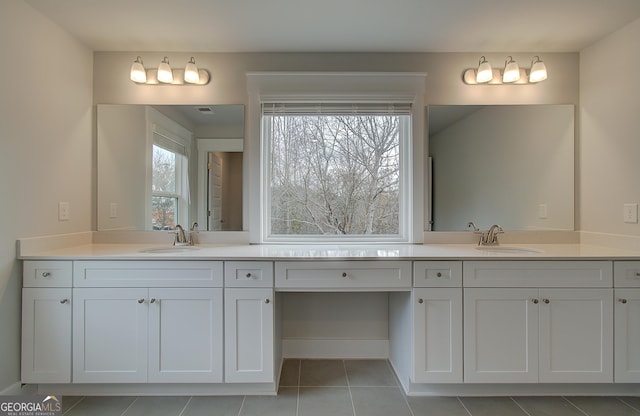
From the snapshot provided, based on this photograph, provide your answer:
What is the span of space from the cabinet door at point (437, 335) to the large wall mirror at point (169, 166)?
1373 mm

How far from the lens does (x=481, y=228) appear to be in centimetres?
231

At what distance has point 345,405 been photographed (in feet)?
5.83

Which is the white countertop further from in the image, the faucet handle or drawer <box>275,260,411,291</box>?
the faucet handle

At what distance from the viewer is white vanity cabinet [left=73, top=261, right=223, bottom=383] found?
1.75 m

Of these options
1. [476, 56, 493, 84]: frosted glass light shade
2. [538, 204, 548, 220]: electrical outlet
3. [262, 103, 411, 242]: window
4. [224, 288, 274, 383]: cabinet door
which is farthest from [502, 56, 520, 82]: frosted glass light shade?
[224, 288, 274, 383]: cabinet door

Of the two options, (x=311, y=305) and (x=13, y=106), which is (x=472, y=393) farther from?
(x=13, y=106)

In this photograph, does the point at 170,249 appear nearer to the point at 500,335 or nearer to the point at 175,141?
the point at 175,141

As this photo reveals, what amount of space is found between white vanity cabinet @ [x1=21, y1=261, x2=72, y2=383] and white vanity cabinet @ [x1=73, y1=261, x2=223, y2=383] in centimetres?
5

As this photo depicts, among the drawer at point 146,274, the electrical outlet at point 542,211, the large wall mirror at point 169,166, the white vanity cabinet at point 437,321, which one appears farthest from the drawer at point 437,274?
the large wall mirror at point 169,166

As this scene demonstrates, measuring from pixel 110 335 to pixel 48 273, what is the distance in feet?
1.60

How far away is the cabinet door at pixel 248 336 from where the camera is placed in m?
1.77

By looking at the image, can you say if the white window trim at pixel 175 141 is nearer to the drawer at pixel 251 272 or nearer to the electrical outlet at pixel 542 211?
the drawer at pixel 251 272

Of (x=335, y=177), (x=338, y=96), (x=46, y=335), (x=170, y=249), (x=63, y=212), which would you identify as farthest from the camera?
(x=335, y=177)

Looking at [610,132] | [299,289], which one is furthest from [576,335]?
[299,289]
